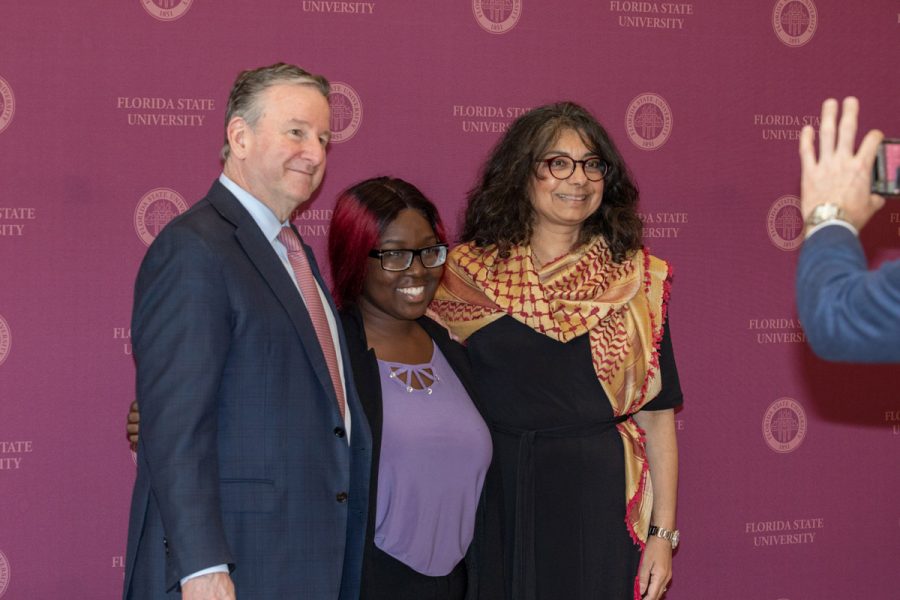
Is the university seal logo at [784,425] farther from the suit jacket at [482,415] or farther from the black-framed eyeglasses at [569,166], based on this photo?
the suit jacket at [482,415]

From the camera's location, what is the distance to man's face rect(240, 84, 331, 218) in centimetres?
221

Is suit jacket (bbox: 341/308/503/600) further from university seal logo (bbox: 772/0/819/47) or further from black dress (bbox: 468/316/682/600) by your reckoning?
university seal logo (bbox: 772/0/819/47)

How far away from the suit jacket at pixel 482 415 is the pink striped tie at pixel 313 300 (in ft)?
0.63

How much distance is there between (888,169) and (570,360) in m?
1.30

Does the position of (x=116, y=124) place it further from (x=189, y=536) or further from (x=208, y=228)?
(x=189, y=536)

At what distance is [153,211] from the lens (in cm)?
315

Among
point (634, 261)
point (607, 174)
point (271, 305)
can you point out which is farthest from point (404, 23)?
point (271, 305)

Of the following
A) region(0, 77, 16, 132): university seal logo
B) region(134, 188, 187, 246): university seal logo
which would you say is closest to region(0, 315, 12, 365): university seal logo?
region(134, 188, 187, 246): university seal logo

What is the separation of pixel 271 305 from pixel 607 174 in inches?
49.0

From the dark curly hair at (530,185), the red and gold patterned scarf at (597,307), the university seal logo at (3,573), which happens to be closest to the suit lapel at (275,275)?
the red and gold patterned scarf at (597,307)

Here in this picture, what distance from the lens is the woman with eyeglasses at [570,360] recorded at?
2.76m

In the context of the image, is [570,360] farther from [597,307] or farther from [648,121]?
[648,121]

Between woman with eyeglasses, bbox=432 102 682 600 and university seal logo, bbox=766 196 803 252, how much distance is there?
38.3 inches

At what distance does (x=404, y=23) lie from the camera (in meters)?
3.37
